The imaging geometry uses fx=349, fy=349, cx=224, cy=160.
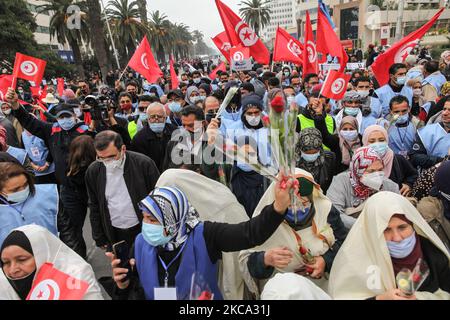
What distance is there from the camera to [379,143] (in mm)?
3082

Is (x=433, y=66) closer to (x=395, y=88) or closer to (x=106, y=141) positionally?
(x=395, y=88)

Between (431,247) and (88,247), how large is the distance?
411 cm

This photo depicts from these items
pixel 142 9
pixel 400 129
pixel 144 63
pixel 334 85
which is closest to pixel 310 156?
pixel 400 129

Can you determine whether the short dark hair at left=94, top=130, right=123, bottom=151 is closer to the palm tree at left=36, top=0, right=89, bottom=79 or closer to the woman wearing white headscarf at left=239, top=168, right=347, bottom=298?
the woman wearing white headscarf at left=239, top=168, right=347, bottom=298

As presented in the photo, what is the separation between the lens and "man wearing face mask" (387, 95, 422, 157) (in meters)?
4.03

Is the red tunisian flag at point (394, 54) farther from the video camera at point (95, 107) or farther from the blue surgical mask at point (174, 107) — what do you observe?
the video camera at point (95, 107)

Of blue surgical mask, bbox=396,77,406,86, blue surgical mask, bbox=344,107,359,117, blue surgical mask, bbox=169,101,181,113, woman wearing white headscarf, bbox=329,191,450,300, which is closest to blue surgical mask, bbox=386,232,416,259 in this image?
woman wearing white headscarf, bbox=329,191,450,300

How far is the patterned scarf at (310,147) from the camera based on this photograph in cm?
318

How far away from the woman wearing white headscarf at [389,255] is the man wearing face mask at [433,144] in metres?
1.97

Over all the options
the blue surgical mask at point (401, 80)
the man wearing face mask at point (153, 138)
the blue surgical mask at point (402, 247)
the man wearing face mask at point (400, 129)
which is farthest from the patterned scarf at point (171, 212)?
the blue surgical mask at point (401, 80)

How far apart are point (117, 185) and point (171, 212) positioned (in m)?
1.37

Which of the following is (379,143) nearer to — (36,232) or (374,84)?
(36,232)
